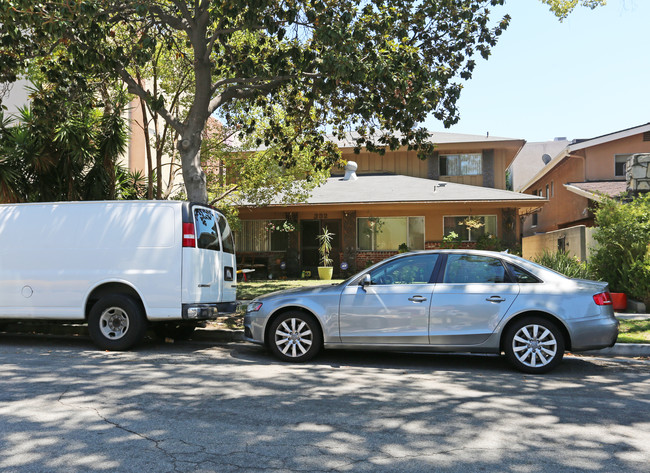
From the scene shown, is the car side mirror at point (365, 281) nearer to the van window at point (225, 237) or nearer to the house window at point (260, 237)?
the van window at point (225, 237)

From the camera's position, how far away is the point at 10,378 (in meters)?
6.06

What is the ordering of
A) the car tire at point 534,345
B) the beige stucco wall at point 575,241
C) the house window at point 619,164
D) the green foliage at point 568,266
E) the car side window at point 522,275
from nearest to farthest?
the car tire at point 534,345, the car side window at point 522,275, the green foliage at point 568,266, the beige stucco wall at point 575,241, the house window at point 619,164

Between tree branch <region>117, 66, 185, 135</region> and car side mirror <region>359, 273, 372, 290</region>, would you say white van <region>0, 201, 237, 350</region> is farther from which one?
tree branch <region>117, 66, 185, 135</region>

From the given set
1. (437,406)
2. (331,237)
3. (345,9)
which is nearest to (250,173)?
(331,237)

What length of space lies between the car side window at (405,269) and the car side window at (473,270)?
233 mm

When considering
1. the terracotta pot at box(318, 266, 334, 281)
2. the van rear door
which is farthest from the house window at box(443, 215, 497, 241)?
the van rear door

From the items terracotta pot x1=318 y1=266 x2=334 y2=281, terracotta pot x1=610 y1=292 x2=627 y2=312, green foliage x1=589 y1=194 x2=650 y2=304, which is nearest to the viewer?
green foliage x1=589 y1=194 x2=650 y2=304

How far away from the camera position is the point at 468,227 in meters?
21.2

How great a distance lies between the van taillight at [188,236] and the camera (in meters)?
7.86

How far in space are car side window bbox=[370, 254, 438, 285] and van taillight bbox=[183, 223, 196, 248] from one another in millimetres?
2630

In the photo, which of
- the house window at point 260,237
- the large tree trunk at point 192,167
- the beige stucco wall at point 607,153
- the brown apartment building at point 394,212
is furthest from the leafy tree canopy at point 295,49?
the beige stucco wall at point 607,153

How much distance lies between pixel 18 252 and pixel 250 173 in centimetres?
923

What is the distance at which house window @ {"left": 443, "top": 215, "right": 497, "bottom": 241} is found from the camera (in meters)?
21.3

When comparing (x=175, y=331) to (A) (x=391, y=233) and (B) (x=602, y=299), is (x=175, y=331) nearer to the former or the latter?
(B) (x=602, y=299)
